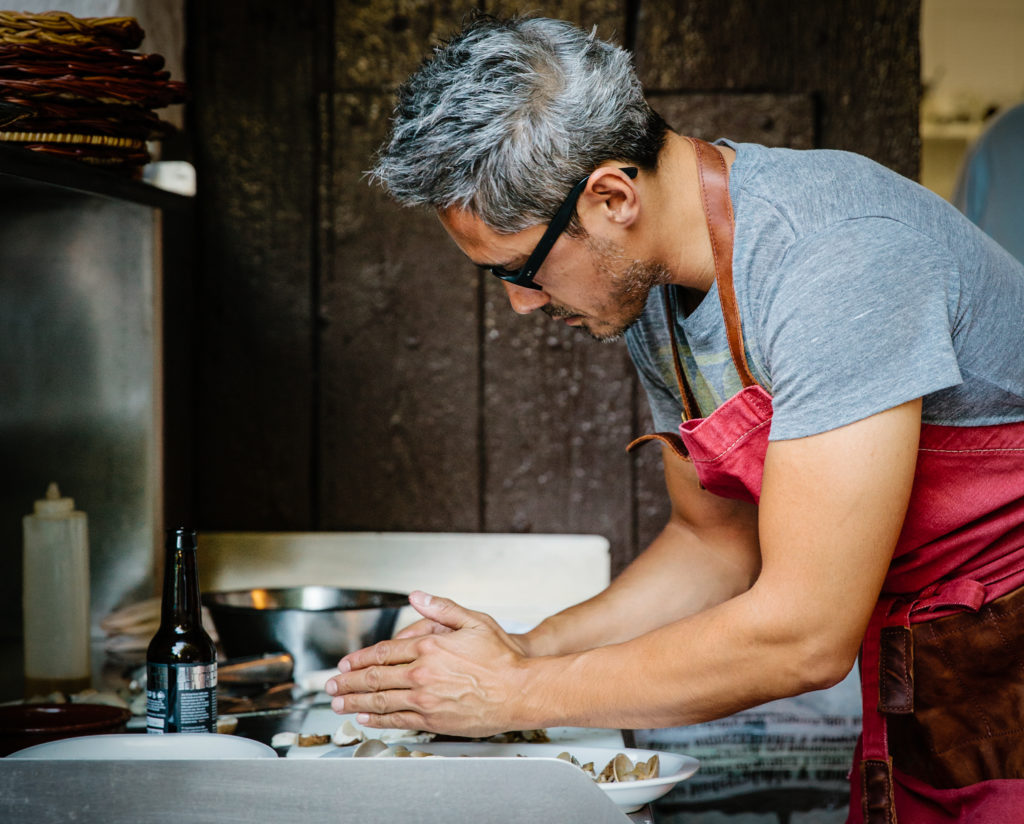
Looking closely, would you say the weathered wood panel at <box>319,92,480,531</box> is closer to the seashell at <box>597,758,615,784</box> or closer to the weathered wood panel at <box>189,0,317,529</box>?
the weathered wood panel at <box>189,0,317,529</box>

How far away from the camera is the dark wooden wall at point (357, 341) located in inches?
84.1

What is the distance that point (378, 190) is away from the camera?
7.01ft

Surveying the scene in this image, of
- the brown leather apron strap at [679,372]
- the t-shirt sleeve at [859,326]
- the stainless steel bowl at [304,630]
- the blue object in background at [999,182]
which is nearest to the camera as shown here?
the t-shirt sleeve at [859,326]

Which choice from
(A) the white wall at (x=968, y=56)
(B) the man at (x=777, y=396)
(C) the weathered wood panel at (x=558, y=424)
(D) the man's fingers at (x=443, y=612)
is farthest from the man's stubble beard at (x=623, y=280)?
(A) the white wall at (x=968, y=56)

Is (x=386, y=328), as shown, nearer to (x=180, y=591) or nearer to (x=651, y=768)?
(x=180, y=591)

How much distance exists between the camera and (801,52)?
210cm

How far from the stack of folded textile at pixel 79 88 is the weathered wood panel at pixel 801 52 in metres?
1.00

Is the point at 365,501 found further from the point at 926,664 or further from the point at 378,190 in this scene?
the point at 926,664

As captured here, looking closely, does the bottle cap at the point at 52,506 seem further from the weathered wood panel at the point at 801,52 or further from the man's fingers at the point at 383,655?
the weathered wood panel at the point at 801,52

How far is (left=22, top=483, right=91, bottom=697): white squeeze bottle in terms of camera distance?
156cm

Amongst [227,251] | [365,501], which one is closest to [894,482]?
[365,501]

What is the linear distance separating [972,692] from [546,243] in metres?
0.70

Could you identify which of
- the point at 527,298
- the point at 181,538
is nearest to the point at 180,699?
the point at 181,538

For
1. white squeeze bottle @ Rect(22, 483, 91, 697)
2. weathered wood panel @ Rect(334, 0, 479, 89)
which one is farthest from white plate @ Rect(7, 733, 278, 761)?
weathered wood panel @ Rect(334, 0, 479, 89)
